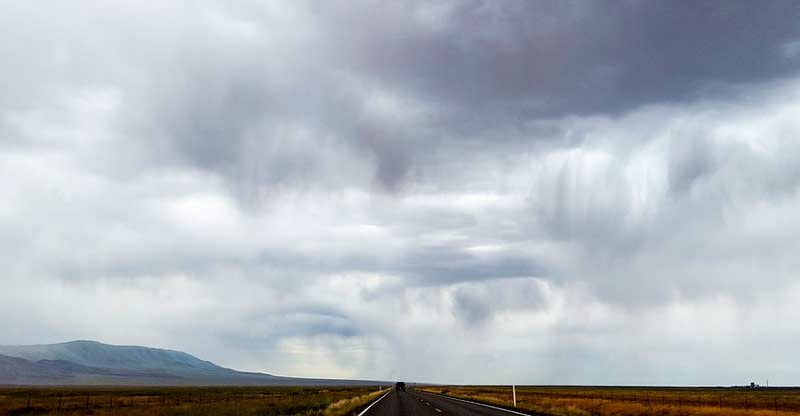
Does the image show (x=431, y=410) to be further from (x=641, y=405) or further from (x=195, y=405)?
(x=195, y=405)

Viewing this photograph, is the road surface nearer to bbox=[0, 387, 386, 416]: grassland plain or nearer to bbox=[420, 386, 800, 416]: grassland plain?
bbox=[0, 387, 386, 416]: grassland plain

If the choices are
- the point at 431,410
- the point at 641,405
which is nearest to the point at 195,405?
the point at 431,410

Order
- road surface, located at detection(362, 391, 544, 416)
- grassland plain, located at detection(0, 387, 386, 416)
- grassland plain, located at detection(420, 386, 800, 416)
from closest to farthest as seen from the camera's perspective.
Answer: road surface, located at detection(362, 391, 544, 416)
grassland plain, located at detection(420, 386, 800, 416)
grassland plain, located at detection(0, 387, 386, 416)

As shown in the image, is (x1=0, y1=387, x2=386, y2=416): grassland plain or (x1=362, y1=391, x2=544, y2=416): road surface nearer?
(x1=362, y1=391, x2=544, y2=416): road surface

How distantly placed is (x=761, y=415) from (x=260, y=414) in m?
28.4

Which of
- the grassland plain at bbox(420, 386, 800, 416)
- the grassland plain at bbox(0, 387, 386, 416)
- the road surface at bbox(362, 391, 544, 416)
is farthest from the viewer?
the grassland plain at bbox(0, 387, 386, 416)

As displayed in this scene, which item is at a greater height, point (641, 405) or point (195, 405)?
point (641, 405)

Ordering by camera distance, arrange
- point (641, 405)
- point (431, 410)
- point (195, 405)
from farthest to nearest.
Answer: point (195, 405) < point (641, 405) < point (431, 410)

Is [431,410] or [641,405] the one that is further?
[641,405]

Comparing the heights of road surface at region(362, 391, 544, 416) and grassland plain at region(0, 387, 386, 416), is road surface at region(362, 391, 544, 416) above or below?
above

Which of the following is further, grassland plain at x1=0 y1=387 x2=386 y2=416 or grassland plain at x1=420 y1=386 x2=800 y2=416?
grassland plain at x1=0 y1=387 x2=386 y2=416

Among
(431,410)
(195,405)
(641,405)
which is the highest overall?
(431,410)

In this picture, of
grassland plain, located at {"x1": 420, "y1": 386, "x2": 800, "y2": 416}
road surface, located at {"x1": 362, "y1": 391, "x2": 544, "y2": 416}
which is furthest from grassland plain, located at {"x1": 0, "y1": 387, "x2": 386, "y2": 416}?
grassland plain, located at {"x1": 420, "y1": 386, "x2": 800, "y2": 416}

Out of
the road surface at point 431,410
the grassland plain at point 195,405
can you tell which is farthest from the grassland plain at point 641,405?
the grassland plain at point 195,405
